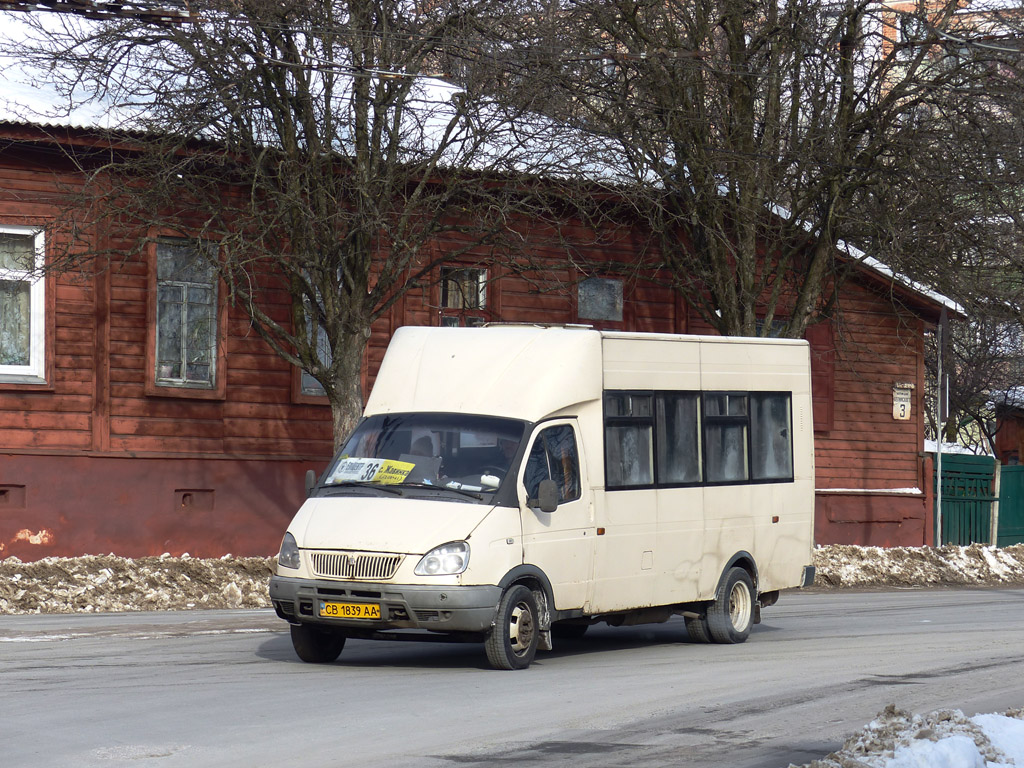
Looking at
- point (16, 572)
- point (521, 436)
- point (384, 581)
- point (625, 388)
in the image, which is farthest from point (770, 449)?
point (16, 572)

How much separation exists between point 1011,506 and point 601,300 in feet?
42.3

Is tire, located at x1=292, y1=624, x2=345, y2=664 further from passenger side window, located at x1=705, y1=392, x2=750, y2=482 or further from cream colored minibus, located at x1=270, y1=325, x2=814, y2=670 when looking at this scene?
passenger side window, located at x1=705, y1=392, x2=750, y2=482

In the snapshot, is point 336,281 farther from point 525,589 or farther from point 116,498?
point 525,589

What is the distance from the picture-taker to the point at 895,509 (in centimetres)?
3056

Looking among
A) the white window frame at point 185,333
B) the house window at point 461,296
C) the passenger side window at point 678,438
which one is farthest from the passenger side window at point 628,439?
the house window at point 461,296

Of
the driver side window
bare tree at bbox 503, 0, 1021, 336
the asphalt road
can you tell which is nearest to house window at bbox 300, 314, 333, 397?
bare tree at bbox 503, 0, 1021, 336

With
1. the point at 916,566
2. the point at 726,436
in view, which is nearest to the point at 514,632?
the point at 726,436

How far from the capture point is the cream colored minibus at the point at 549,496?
1105 cm

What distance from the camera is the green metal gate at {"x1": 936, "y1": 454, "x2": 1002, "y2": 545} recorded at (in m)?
32.0

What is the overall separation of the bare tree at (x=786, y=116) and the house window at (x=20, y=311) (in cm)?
784

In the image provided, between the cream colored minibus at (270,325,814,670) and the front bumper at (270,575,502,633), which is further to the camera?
the cream colored minibus at (270,325,814,670)

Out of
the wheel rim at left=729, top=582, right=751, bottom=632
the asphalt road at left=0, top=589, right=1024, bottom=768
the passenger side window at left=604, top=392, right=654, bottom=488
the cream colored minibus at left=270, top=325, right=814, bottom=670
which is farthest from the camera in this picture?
the wheel rim at left=729, top=582, right=751, bottom=632

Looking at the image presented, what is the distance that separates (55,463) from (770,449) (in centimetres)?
1006

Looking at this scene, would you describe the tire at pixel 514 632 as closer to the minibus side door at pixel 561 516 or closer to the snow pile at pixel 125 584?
the minibus side door at pixel 561 516
